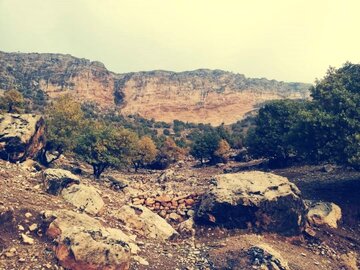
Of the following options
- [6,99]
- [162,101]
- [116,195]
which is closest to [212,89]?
[162,101]

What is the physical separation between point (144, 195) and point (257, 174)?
8.12 meters

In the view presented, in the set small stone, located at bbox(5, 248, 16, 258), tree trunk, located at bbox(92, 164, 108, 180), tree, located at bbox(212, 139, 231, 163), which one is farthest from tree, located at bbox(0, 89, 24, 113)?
tree, located at bbox(212, 139, 231, 163)

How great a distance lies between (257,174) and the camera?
22.5 m

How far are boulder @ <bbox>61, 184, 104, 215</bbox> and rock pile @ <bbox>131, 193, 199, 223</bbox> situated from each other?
3296 millimetres

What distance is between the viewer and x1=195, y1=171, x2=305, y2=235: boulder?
64.8 ft

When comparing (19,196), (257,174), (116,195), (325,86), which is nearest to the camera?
(19,196)

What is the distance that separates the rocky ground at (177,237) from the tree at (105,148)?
852 cm

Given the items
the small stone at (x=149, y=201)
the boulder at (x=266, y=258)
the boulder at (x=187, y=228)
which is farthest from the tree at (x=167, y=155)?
the boulder at (x=266, y=258)

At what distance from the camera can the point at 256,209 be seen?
19891mm

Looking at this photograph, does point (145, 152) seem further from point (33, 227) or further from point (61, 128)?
point (33, 227)

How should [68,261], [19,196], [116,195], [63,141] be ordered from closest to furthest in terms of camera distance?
1. [68,261]
2. [19,196]
3. [116,195]
4. [63,141]

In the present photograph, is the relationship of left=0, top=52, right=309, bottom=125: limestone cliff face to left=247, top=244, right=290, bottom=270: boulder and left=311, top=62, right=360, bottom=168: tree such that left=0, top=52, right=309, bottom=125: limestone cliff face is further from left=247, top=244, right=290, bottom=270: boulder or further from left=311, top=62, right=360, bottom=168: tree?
left=247, top=244, right=290, bottom=270: boulder

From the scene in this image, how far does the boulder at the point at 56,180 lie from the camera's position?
20234 mm

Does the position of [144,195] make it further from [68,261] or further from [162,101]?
[162,101]
